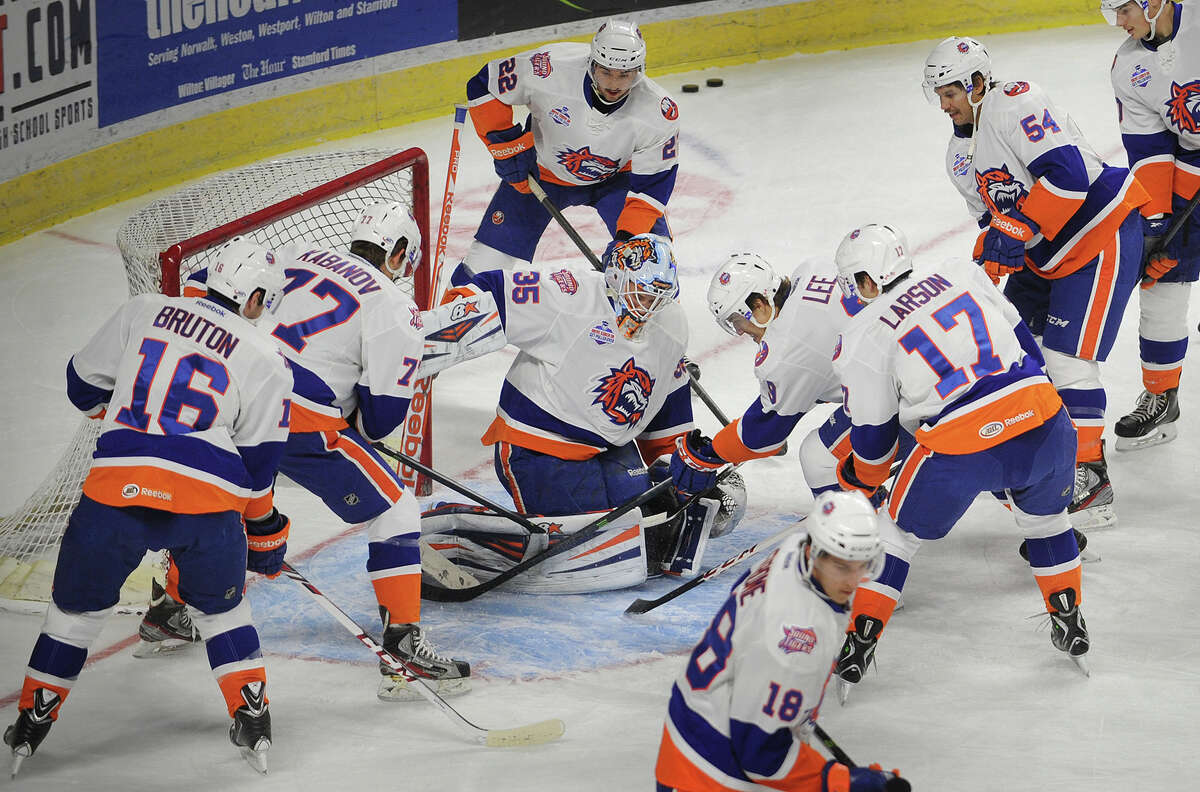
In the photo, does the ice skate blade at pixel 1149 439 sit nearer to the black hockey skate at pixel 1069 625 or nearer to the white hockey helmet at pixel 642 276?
the black hockey skate at pixel 1069 625

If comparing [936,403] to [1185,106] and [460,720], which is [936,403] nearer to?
[460,720]

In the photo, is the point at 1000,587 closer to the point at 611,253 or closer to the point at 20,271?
the point at 611,253

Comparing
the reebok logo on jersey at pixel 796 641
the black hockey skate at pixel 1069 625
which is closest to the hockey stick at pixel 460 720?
the reebok logo on jersey at pixel 796 641

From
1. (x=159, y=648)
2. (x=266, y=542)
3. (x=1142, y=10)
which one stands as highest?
(x=1142, y=10)

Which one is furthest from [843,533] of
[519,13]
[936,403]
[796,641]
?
[519,13]

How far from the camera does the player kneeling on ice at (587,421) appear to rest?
4469 mm

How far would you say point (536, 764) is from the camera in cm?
371

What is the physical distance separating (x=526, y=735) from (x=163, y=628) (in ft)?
3.56

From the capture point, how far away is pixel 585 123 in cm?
561

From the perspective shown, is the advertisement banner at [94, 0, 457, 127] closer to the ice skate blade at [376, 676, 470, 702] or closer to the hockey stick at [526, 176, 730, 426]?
the hockey stick at [526, 176, 730, 426]

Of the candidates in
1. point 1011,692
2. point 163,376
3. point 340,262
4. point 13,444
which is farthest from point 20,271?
point 1011,692

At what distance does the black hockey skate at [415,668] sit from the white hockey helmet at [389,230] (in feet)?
3.17

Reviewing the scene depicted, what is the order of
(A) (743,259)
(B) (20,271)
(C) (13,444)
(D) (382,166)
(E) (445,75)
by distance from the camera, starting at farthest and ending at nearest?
(E) (445,75) < (B) (20,271) < (C) (13,444) < (D) (382,166) < (A) (743,259)

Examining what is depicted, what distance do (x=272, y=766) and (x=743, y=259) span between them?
1.78 m
